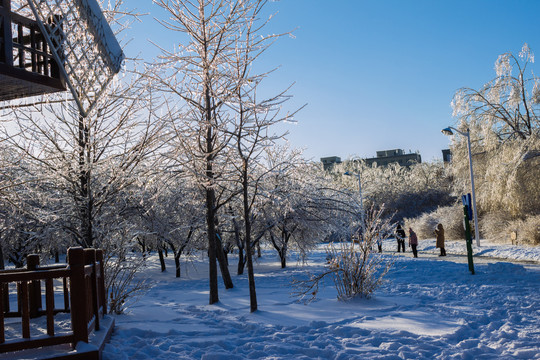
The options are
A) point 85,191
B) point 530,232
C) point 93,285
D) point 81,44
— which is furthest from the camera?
point 530,232

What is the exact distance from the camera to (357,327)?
24.3 feet

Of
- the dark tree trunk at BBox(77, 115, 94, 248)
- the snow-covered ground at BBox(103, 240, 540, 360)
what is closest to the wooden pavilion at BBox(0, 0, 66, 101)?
the dark tree trunk at BBox(77, 115, 94, 248)

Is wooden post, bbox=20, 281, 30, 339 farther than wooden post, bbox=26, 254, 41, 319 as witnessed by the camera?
No

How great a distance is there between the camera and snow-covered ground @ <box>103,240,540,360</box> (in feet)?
19.8

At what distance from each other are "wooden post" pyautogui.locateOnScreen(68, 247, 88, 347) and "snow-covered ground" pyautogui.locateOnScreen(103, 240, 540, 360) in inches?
21.9

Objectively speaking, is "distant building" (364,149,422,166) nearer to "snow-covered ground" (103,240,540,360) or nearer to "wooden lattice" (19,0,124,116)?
"snow-covered ground" (103,240,540,360)

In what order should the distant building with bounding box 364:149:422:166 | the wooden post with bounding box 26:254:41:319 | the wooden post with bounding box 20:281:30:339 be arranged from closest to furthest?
the wooden post with bounding box 20:281:30:339 < the wooden post with bounding box 26:254:41:319 < the distant building with bounding box 364:149:422:166

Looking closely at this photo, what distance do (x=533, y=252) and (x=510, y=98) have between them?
11484 millimetres

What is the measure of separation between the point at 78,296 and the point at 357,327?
4.28m

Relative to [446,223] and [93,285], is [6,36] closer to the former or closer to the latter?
[93,285]

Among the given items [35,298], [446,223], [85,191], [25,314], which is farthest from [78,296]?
[446,223]

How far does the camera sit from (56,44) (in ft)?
26.8

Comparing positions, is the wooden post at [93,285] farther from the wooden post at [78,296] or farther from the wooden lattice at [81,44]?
the wooden lattice at [81,44]

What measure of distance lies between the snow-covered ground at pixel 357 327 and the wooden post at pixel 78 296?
0.56m
